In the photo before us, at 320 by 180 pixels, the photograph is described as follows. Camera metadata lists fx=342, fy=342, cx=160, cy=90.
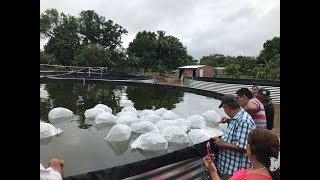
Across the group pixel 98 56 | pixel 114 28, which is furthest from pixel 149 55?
pixel 98 56

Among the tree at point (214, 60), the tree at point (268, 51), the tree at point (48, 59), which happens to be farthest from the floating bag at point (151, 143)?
the tree at point (214, 60)

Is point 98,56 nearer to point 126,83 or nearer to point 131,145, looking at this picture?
point 126,83

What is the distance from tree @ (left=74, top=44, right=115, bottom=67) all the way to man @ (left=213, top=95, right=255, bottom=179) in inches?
1352

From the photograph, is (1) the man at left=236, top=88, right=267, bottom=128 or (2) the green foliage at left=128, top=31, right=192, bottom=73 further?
(2) the green foliage at left=128, top=31, right=192, bottom=73

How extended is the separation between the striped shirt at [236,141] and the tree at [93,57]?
1353 inches

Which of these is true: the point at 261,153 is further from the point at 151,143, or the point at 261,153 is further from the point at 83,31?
the point at 83,31

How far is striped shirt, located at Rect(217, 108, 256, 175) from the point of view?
2477mm

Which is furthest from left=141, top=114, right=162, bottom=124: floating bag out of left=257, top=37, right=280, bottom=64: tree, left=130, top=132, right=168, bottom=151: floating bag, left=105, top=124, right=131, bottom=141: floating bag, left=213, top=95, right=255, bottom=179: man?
left=257, top=37, right=280, bottom=64: tree

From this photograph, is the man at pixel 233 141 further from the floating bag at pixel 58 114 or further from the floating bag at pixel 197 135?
the floating bag at pixel 58 114

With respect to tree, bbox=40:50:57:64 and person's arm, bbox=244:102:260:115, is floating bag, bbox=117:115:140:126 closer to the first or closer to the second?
person's arm, bbox=244:102:260:115

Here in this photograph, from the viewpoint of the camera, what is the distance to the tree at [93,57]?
36094 millimetres

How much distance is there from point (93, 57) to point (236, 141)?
34885 mm

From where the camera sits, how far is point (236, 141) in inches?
99.3
